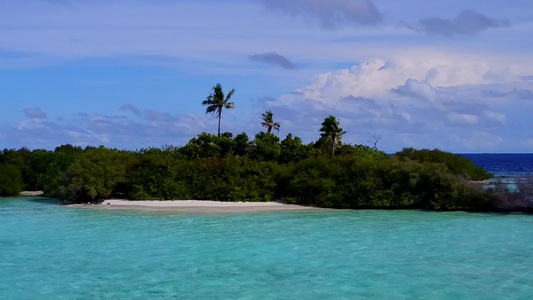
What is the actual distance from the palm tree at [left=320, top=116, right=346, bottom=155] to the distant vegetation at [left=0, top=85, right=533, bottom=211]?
4.49 meters

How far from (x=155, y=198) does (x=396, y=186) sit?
44.1 ft

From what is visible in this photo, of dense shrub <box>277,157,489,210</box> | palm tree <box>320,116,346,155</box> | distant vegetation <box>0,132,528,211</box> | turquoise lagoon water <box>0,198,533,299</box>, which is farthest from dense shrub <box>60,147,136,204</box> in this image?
palm tree <box>320,116,346,155</box>

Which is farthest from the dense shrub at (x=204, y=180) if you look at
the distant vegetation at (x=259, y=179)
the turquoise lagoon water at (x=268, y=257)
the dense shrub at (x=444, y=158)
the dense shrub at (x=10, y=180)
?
the dense shrub at (x=444, y=158)

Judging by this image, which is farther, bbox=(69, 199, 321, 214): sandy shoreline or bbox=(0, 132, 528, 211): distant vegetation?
bbox=(69, 199, 321, 214): sandy shoreline

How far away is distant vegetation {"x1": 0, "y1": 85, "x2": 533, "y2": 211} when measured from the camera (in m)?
27.6

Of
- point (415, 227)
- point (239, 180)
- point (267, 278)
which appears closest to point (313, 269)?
point (267, 278)

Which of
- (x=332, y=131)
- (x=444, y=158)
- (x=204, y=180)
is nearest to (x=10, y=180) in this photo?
(x=204, y=180)

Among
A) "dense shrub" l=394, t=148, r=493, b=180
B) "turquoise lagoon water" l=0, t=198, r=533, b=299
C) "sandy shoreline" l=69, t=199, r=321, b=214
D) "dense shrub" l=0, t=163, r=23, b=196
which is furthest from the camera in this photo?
"dense shrub" l=394, t=148, r=493, b=180

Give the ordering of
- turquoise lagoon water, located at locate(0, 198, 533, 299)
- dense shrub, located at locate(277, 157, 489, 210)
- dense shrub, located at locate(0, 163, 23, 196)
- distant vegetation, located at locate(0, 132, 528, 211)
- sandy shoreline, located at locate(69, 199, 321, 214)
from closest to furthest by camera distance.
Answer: turquoise lagoon water, located at locate(0, 198, 533, 299)
dense shrub, located at locate(277, 157, 489, 210)
distant vegetation, located at locate(0, 132, 528, 211)
sandy shoreline, located at locate(69, 199, 321, 214)
dense shrub, located at locate(0, 163, 23, 196)

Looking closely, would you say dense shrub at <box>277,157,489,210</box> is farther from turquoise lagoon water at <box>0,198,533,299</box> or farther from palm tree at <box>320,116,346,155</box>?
palm tree at <box>320,116,346,155</box>

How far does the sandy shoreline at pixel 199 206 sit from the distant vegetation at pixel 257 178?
75 centimetres

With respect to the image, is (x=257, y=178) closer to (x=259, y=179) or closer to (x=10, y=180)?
(x=259, y=179)

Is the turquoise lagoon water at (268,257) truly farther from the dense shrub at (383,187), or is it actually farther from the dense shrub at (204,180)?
the dense shrub at (204,180)

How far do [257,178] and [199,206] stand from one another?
374 centimetres
